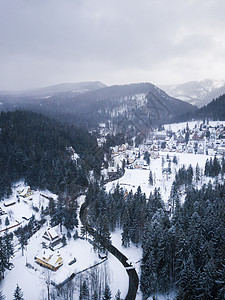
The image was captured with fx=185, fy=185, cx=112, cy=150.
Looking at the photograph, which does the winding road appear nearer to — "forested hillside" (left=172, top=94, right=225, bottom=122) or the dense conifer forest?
the dense conifer forest

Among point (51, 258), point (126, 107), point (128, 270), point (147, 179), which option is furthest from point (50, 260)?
point (126, 107)

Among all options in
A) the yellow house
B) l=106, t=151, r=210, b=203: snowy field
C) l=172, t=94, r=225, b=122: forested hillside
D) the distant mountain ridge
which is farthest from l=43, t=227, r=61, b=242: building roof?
l=172, t=94, r=225, b=122: forested hillside

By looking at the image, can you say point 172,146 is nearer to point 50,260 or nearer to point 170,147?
point 170,147

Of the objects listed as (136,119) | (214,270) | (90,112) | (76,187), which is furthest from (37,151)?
(90,112)

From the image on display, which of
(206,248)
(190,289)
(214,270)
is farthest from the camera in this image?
(206,248)

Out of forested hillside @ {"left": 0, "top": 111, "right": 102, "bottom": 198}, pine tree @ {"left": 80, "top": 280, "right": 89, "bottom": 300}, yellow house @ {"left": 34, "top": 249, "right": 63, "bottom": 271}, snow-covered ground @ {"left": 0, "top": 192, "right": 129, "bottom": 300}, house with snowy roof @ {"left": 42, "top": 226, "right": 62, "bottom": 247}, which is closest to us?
pine tree @ {"left": 80, "top": 280, "right": 89, "bottom": 300}

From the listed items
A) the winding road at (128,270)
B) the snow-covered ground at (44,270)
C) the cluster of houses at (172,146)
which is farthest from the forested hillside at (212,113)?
the snow-covered ground at (44,270)

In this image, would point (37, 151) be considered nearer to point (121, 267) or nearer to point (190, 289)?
point (121, 267)
